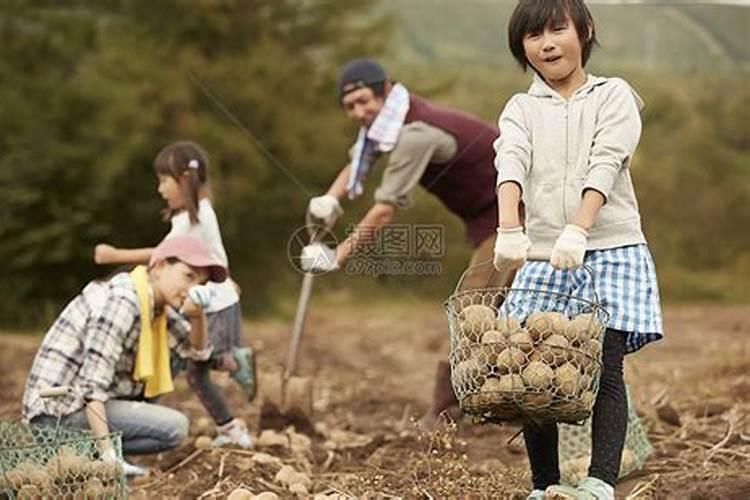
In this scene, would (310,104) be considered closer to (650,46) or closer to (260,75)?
(260,75)

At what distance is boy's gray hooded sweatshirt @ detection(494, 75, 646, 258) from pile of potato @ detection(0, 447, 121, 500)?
3.87ft

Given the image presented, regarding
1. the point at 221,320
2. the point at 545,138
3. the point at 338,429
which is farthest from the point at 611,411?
the point at 338,429

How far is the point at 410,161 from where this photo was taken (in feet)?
15.7

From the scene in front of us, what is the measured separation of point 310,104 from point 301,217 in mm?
814

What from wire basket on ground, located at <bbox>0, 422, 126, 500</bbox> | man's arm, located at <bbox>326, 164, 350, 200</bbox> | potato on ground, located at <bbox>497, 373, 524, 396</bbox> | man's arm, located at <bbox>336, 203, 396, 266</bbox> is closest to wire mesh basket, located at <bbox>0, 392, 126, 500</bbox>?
wire basket on ground, located at <bbox>0, 422, 126, 500</bbox>

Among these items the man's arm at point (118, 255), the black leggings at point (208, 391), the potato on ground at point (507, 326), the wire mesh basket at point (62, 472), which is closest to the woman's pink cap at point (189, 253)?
the man's arm at point (118, 255)

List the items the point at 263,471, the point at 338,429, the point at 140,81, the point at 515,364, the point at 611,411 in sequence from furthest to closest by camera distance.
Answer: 1. the point at 140,81
2. the point at 338,429
3. the point at 263,471
4. the point at 611,411
5. the point at 515,364

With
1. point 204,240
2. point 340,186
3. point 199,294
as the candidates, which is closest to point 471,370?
point 199,294

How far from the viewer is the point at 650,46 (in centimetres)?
1014

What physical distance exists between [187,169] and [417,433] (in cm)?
118

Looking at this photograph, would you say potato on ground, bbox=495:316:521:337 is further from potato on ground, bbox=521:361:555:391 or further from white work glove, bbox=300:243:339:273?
white work glove, bbox=300:243:339:273

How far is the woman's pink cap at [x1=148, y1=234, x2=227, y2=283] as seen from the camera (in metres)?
4.09

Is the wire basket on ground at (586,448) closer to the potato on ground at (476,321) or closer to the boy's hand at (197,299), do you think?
the potato on ground at (476,321)

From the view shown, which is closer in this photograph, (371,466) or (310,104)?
(371,466)
